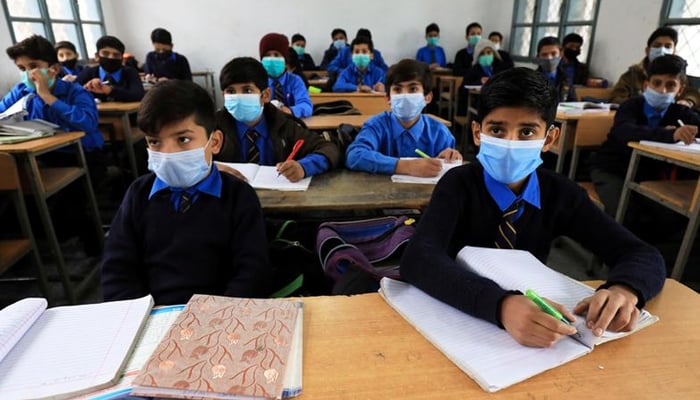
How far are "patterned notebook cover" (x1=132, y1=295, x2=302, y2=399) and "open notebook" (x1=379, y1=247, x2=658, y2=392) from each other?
0.22 m

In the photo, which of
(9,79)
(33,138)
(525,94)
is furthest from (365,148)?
(9,79)

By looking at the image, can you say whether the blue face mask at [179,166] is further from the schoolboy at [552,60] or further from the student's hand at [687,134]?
the schoolboy at [552,60]

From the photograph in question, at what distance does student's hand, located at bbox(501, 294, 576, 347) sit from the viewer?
64cm

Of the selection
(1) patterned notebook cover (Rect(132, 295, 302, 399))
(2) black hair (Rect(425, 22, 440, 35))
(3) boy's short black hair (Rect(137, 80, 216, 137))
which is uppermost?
(2) black hair (Rect(425, 22, 440, 35))

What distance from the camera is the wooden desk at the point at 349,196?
1426 mm

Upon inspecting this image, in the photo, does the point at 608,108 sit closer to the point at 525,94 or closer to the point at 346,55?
the point at 525,94

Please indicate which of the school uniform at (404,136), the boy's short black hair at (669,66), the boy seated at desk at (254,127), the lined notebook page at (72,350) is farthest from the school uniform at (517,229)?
the boy's short black hair at (669,66)

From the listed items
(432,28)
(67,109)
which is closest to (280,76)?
(67,109)

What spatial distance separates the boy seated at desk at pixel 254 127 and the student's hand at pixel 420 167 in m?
0.30

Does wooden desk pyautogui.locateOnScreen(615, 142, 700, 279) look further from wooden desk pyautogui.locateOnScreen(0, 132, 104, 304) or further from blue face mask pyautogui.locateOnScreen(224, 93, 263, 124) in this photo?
wooden desk pyautogui.locateOnScreen(0, 132, 104, 304)

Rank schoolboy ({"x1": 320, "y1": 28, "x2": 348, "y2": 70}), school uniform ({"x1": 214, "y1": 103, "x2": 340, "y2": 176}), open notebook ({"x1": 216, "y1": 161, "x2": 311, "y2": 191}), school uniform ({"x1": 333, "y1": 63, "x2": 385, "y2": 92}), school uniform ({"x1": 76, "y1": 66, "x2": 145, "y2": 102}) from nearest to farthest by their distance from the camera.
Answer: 1. open notebook ({"x1": 216, "y1": 161, "x2": 311, "y2": 191})
2. school uniform ({"x1": 214, "y1": 103, "x2": 340, "y2": 176})
3. school uniform ({"x1": 76, "y1": 66, "x2": 145, "y2": 102})
4. school uniform ({"x1": 333, "y1": 63, "x2": 385, "y2": 92})
5. schoolboy ({"x1": 320, "y1": 28, "x2": 348, "y2": 70})

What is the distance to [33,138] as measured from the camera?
2.04 m

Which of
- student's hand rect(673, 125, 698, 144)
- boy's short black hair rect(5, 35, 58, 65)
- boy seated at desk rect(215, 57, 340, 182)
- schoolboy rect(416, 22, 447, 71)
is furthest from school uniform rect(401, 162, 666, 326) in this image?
schoolboy rect(416, 22, 447, 71)

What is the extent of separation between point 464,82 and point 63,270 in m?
4.85
